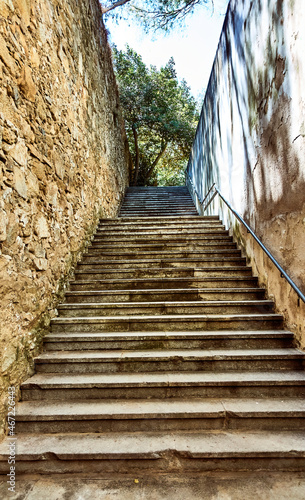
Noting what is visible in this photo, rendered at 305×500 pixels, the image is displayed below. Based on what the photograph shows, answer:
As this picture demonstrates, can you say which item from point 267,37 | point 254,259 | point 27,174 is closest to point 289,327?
point 254,259

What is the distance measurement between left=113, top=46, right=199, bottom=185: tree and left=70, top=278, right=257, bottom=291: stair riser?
1013cm

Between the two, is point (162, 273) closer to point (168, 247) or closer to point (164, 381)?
point (168, 247)

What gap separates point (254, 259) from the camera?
11.2 feet

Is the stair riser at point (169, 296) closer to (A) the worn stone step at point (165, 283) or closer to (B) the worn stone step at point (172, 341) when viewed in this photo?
(A) the worn stone step at point (165, 283)

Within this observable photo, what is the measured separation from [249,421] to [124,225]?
360 cm

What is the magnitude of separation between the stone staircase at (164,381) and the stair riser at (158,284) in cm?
1

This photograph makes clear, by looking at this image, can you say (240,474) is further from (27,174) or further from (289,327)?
(27,174)

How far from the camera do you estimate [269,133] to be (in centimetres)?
293

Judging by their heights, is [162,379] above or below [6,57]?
below

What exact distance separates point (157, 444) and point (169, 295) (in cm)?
158

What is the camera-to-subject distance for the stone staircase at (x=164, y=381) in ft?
5.49

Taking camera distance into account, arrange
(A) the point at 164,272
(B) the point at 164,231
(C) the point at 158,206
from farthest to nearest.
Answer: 1. (C) the point at 158,206
2. (B) the point at 164,231
3. (A) the point at 164,272

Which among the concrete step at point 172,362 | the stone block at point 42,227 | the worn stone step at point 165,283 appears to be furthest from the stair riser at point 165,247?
the concrete step at point 172,362

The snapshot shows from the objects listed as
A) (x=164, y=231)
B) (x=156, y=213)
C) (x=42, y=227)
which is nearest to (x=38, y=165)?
(x=42, y=227)
